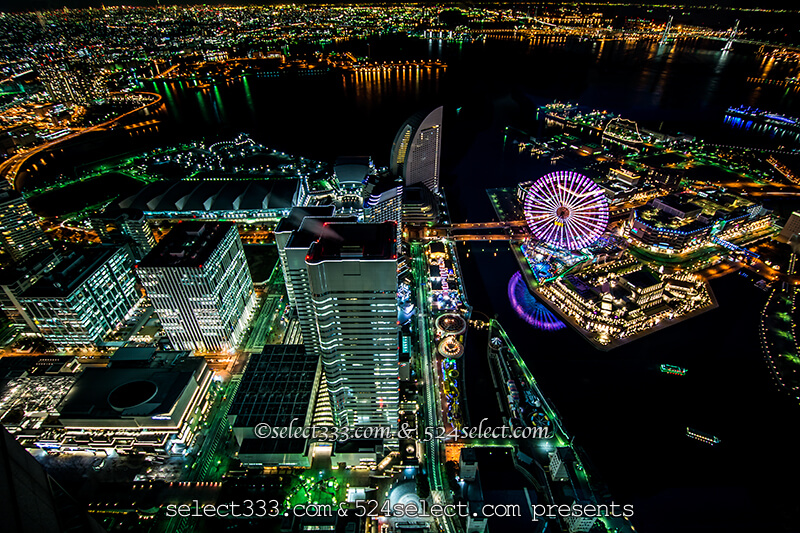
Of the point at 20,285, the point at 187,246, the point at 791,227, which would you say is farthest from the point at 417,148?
the point at 791,227

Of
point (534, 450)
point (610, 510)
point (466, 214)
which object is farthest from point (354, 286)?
point (466, 214)

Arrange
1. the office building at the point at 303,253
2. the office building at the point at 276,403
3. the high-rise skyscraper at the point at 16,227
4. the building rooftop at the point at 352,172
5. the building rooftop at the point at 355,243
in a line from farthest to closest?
the building rooftop at the point at 352,172, the high-rise skyscraper at the point at 16,227, the office building at the point at 303,253, the office building at the point at 276,403, the building rooftop at the point at 355,243

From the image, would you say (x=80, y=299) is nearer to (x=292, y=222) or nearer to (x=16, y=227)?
(x=16, y=227)

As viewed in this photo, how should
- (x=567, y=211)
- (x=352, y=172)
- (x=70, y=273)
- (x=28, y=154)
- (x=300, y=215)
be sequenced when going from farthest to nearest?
(x=28, y=154) < (x=352, y=172) < (x=567, y=211) < (x=70, y=273) < (x=300, y=215)

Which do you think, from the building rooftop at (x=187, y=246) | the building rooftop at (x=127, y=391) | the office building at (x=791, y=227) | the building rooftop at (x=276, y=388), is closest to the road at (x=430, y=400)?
the building rooftop at (x=276, y=388)

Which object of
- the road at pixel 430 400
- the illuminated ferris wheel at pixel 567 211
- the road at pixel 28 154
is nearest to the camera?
the road at pixel 430 400

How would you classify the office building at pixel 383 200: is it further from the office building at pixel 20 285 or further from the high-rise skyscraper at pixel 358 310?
the office building at pixel 20 285
